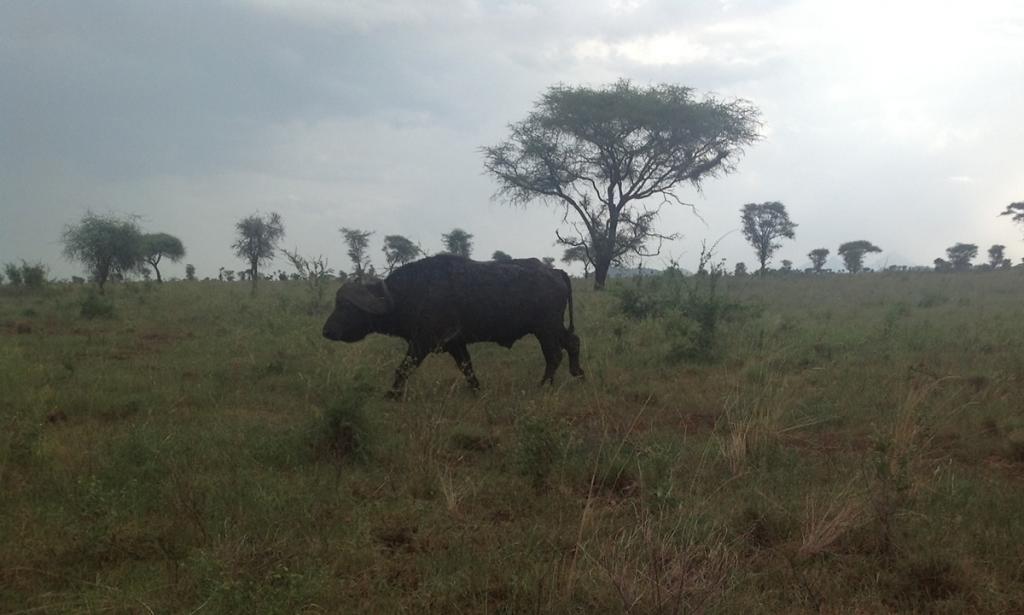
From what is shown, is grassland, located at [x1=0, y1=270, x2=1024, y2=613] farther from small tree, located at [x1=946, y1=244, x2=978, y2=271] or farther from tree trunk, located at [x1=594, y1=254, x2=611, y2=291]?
small tree, located at [x1=946, y1=244, x2=978, y2=271]

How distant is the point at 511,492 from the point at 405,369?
305 centimetres

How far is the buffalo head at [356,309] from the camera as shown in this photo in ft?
26.9

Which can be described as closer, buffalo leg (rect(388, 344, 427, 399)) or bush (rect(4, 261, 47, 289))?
buffalo leg (rect(388, 344, 427, 399))

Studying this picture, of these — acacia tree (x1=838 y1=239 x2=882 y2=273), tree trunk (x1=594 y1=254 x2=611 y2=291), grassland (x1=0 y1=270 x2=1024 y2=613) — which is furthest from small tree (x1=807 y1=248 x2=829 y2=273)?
grassland (x1=0 y1=270 x2=1024 y2=613)

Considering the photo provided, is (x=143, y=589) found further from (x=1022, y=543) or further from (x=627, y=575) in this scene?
(x=1022, y=543)

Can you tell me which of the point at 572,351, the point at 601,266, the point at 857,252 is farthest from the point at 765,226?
the point at 572,351

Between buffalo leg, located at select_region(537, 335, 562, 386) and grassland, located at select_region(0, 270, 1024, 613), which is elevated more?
buffalo leg, located at select_region(537, 335, 562, 386)

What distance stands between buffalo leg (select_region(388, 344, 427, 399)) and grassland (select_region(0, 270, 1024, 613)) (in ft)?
0.84

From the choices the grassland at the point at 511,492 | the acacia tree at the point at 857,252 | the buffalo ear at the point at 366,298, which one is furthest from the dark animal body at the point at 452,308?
the acacia tree at the point at 857,252

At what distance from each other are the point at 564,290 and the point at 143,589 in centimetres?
644

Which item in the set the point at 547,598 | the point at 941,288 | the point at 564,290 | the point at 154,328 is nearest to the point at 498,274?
the point at 564,290

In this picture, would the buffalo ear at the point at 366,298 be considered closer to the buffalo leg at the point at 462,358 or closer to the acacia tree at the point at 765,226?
the buffalo leg at the point at 462,358

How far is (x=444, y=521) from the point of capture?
Result: 3951 mm

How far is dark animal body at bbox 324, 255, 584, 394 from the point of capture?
8188mm
